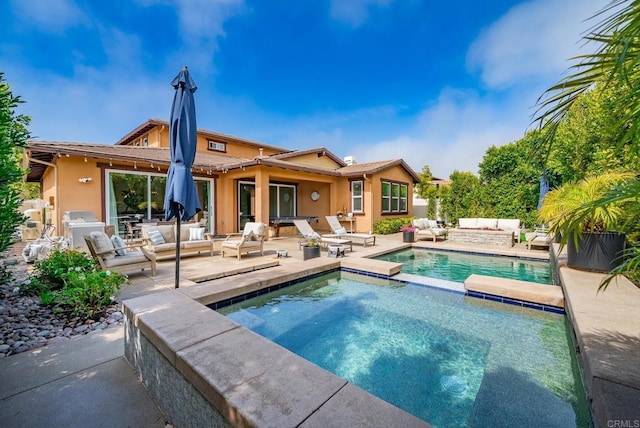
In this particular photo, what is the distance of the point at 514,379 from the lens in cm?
296

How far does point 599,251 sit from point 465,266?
3274 millimetres

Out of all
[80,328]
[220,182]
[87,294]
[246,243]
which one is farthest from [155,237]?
[220,182]

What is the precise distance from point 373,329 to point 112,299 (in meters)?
4.06

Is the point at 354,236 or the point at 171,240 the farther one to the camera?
the point at 354,236

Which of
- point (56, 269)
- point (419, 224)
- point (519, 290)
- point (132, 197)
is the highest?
point (132, 197)

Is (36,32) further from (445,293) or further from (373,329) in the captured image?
(445,293)

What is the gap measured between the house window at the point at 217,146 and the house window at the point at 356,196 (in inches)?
320

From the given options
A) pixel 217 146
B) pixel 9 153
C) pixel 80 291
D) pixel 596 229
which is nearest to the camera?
pixel 9 153

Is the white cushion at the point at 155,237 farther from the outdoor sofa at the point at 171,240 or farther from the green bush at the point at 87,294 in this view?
the green bush at the point at 87,294

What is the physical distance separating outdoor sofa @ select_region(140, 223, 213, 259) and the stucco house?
217 centimetres

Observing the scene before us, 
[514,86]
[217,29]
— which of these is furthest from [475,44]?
[217,29]

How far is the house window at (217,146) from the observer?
1659cm

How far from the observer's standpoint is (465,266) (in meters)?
Result: 8.20

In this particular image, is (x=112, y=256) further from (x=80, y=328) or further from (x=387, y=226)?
(x=387, y=226)
